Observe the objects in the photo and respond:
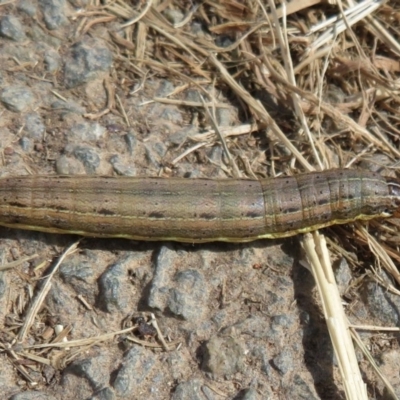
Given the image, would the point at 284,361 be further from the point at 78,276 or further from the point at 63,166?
the point at 63,166

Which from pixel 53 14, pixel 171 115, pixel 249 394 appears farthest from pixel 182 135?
pixel 249 394

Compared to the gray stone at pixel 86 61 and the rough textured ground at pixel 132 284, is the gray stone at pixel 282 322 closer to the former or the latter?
the rough textured ground at pixel 132 284

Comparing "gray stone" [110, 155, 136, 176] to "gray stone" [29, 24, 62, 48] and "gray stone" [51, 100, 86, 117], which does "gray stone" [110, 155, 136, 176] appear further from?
"gray stone" [29, 24, 62, 48]

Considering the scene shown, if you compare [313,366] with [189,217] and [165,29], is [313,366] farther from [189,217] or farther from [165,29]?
[165,29]

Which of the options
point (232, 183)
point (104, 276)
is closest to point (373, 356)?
point (232, 183)

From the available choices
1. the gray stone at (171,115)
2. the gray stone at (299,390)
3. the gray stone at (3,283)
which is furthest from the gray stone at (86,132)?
the gray stone at (299,390)
